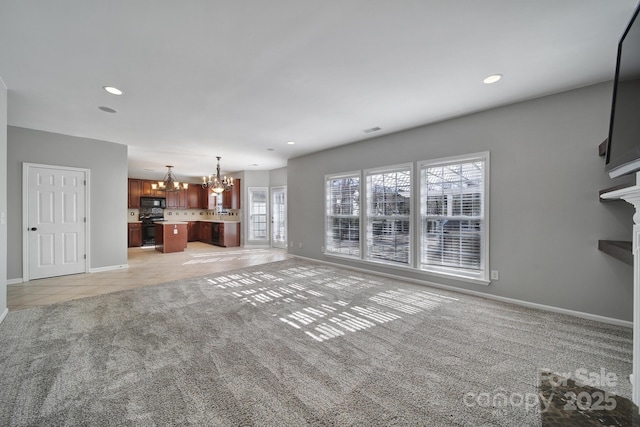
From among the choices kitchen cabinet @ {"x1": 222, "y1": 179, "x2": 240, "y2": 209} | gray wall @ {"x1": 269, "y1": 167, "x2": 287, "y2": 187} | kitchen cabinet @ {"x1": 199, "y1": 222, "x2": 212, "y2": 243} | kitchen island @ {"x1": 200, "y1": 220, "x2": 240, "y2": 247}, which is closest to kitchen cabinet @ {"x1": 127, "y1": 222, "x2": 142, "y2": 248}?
kitchen cabinet @ {"x1": 199, "y1": 222, "x2": 212, "y2": 243}

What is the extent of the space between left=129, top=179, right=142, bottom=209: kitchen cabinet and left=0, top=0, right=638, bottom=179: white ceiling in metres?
5.25

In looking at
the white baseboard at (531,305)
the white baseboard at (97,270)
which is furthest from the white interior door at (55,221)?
the white baseboard at (531,305)

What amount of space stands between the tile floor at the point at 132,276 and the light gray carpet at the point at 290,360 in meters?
0.58

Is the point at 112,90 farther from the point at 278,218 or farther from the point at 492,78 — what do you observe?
the point at 278,218

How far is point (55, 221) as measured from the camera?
4547mm

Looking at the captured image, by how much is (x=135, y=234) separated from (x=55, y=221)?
4.50m

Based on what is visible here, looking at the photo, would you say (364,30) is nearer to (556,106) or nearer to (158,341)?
(556,106)

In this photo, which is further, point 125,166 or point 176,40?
point 125,166

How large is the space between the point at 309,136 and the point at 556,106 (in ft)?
11.6

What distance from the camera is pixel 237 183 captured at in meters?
8.90

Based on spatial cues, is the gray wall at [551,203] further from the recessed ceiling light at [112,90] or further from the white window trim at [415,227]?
the recessed ceiling light at [112,90]

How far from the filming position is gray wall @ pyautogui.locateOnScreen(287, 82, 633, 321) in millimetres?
2738

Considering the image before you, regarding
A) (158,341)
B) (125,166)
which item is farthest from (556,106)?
(125,166)

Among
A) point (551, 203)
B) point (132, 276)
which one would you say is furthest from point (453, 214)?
point (132, 276)
